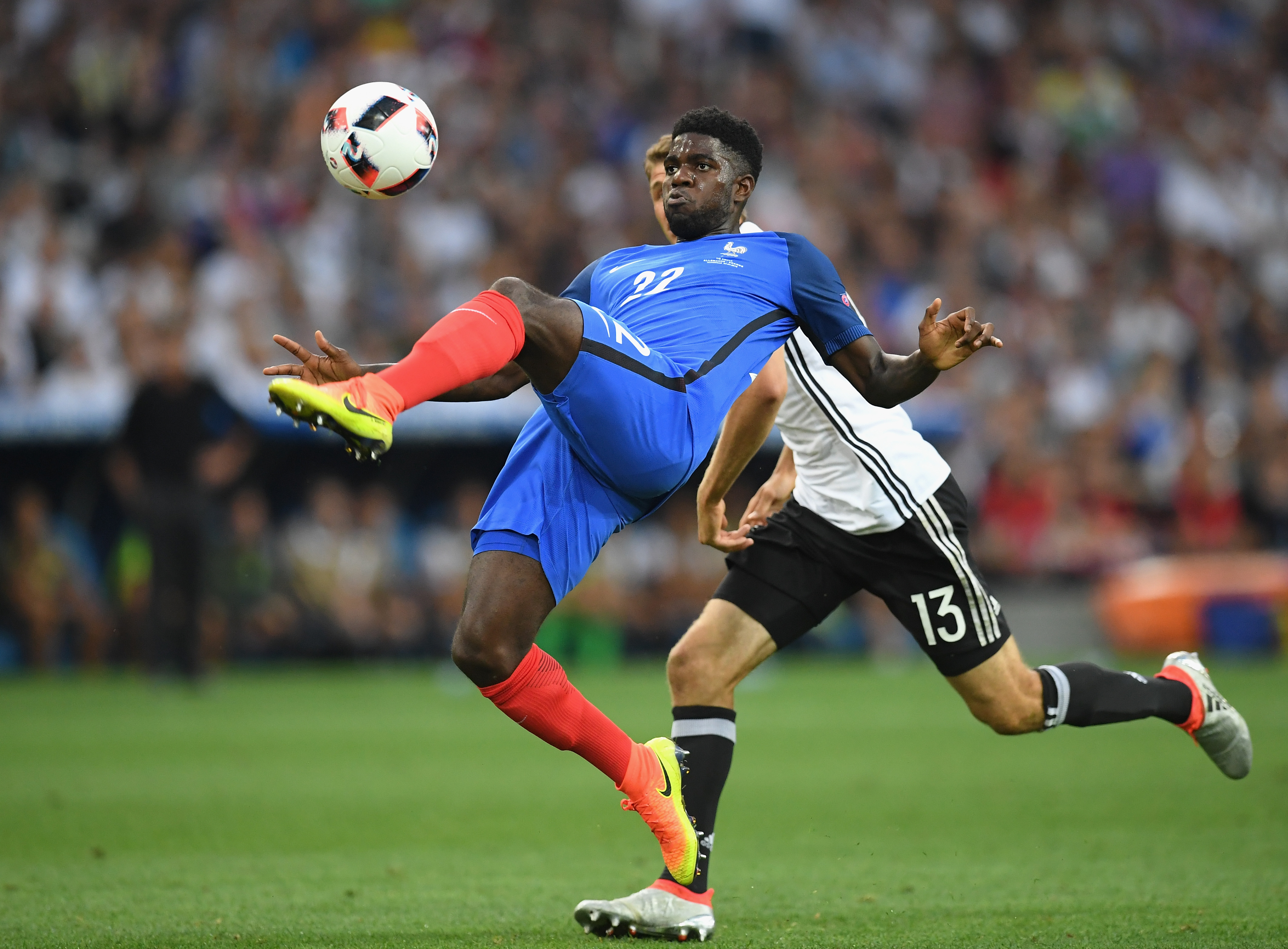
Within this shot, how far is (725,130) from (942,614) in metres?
1.79

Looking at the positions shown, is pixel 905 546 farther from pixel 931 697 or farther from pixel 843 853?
pixel 931 697

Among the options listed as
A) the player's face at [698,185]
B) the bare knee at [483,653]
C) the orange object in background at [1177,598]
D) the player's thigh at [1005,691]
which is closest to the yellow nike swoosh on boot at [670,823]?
the bare knee at [483,653]

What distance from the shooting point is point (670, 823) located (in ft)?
14.7

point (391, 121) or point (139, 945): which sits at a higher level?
point (391, 121)

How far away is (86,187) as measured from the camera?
15.6 m

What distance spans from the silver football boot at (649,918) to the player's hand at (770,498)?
1453 mm

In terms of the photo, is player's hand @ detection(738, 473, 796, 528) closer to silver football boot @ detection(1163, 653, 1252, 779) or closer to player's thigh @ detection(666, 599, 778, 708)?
player's thigh @ detection(666, 599, 778, 708)

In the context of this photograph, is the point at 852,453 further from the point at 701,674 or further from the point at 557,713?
the point at 557,713

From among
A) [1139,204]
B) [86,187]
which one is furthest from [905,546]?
[1139,204]

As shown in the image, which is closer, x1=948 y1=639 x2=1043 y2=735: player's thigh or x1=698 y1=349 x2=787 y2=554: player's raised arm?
x1=698 y1=349 x2=787 y2=554: player's raised arm

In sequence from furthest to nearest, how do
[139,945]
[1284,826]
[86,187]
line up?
[86,187] → [1284,826] → [139,945]

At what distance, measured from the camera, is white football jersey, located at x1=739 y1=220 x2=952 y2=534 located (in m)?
5.22

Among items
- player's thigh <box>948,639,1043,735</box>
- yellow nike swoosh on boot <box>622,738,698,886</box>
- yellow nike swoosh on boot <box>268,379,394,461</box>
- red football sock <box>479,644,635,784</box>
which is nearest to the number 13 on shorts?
player's thigh <box>948,639,1043,735</box>

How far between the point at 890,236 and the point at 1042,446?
326 centimetres
